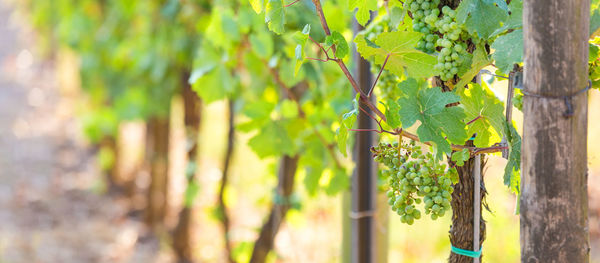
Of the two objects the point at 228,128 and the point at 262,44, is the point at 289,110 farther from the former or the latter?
the point at 228,128

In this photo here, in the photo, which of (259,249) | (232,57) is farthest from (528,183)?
(259,249)

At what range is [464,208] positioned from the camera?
0.98 meters

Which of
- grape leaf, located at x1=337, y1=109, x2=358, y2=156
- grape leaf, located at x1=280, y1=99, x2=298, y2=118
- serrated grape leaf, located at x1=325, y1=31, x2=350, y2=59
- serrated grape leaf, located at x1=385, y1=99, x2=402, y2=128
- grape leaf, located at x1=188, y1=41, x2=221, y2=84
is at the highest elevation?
grape leaf, located at x1=188, y1=41, x2=221, y2=84

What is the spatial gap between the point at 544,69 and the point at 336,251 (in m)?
3.04

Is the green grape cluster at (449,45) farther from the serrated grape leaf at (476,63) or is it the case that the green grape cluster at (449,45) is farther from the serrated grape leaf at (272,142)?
the serrated grape leaf at (272,142)

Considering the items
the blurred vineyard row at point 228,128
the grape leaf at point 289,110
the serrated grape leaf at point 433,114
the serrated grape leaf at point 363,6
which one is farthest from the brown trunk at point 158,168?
the serrated grape leaf at point 433,114

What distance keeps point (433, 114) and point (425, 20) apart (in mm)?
140

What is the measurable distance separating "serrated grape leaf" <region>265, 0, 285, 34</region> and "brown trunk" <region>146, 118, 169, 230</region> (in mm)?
3335

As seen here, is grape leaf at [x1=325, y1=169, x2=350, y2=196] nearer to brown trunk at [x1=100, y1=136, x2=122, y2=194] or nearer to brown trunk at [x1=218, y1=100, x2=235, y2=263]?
brown trunk at [x1=218, y1=100, x2=235, y2=263]

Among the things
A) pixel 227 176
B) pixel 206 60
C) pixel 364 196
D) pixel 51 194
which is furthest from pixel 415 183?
pixel 51 194

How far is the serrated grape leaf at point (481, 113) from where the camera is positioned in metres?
0.90

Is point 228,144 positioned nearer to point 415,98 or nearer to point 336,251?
point 336,251

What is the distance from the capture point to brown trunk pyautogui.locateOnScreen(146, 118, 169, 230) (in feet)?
14.0

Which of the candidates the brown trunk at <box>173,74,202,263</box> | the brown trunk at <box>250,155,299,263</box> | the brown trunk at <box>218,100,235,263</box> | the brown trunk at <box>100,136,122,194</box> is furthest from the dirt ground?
the brown trunk at <box>250,155,299,263</box>
